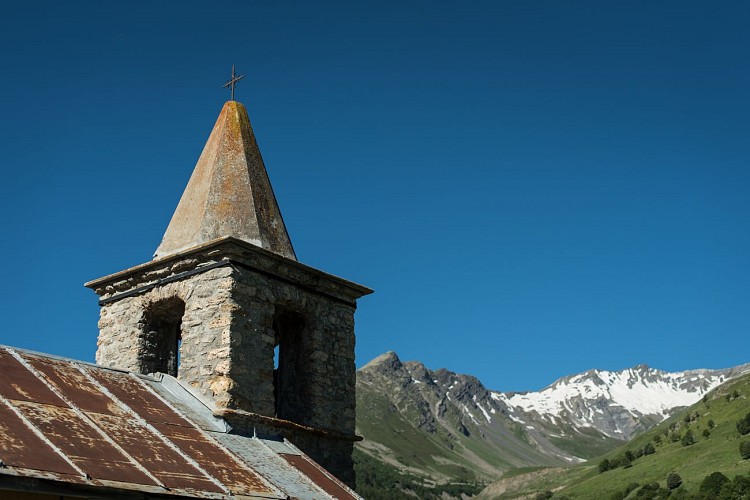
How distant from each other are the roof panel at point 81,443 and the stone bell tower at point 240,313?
2513mm

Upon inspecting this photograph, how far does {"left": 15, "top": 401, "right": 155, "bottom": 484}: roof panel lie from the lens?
8164 mm

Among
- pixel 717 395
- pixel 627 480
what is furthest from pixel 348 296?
pixel 717 395

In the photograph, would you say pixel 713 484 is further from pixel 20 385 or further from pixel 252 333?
pixel 20 385

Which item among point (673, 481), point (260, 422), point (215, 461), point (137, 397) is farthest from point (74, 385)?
point (673, 481)

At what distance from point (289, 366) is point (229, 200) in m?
2.70

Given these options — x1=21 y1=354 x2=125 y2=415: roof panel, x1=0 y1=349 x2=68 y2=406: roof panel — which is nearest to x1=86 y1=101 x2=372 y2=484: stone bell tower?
x1=21 y1=354 x2=125 y2=415: roof panel

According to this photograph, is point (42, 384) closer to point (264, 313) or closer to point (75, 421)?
point (75, 421)

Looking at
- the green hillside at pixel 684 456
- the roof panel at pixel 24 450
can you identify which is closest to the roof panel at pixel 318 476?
the roof panel at pixel 24 450

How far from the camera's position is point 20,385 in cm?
938

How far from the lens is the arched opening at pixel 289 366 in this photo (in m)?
13.3

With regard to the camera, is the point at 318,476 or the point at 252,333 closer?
the point at 318,476

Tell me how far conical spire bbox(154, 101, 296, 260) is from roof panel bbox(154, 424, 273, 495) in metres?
3.41

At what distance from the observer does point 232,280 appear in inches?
473

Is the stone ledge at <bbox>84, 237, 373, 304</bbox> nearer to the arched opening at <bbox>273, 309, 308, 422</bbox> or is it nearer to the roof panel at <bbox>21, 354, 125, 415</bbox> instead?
the arched opening at <bbox>273, 309, 308, 422</bbox>
